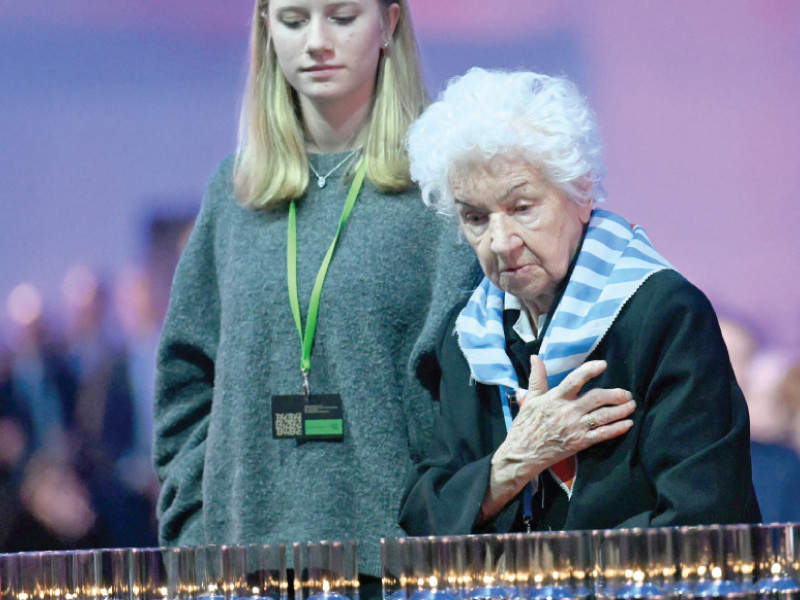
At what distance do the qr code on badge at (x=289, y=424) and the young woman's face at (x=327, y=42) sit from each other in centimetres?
65

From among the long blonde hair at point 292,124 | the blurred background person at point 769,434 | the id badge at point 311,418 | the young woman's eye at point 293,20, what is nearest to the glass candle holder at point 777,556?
the id badge at point 311,418

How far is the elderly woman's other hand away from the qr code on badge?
18.7 inches

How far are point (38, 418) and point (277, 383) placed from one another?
147cm

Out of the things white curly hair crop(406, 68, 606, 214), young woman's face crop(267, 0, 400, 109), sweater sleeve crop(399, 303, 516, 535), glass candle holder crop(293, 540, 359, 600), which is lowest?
glass candle holder crop(293, 540, 359, 600)

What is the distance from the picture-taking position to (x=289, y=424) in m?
2.61

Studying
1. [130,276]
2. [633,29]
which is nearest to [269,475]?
[130,276]

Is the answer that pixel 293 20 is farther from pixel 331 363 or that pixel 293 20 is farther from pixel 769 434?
pixel 769 434

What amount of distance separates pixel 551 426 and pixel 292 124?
94 centimetres

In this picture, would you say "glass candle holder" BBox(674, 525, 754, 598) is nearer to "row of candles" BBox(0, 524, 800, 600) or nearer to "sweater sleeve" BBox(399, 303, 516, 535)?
"row of candles" BBox(0, 524, 800, 600)

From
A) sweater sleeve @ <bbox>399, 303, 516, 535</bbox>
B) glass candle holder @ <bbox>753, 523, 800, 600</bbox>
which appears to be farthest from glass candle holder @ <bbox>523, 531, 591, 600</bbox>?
sweater sleeve @ <bbox>399, 303, 516, 535</bbox>

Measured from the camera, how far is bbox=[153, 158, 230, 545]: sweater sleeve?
9.22ft

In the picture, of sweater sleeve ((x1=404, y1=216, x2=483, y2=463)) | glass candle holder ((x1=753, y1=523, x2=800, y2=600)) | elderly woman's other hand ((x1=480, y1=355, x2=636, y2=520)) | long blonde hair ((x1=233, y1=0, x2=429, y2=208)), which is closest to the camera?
glass candle holder ((x1=753, y1=523, x2=800, y2=600))

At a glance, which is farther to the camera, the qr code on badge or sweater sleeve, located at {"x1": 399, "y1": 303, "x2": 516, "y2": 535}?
the qr code on badge

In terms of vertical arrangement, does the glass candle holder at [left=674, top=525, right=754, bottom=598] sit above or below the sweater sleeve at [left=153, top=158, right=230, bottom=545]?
below
